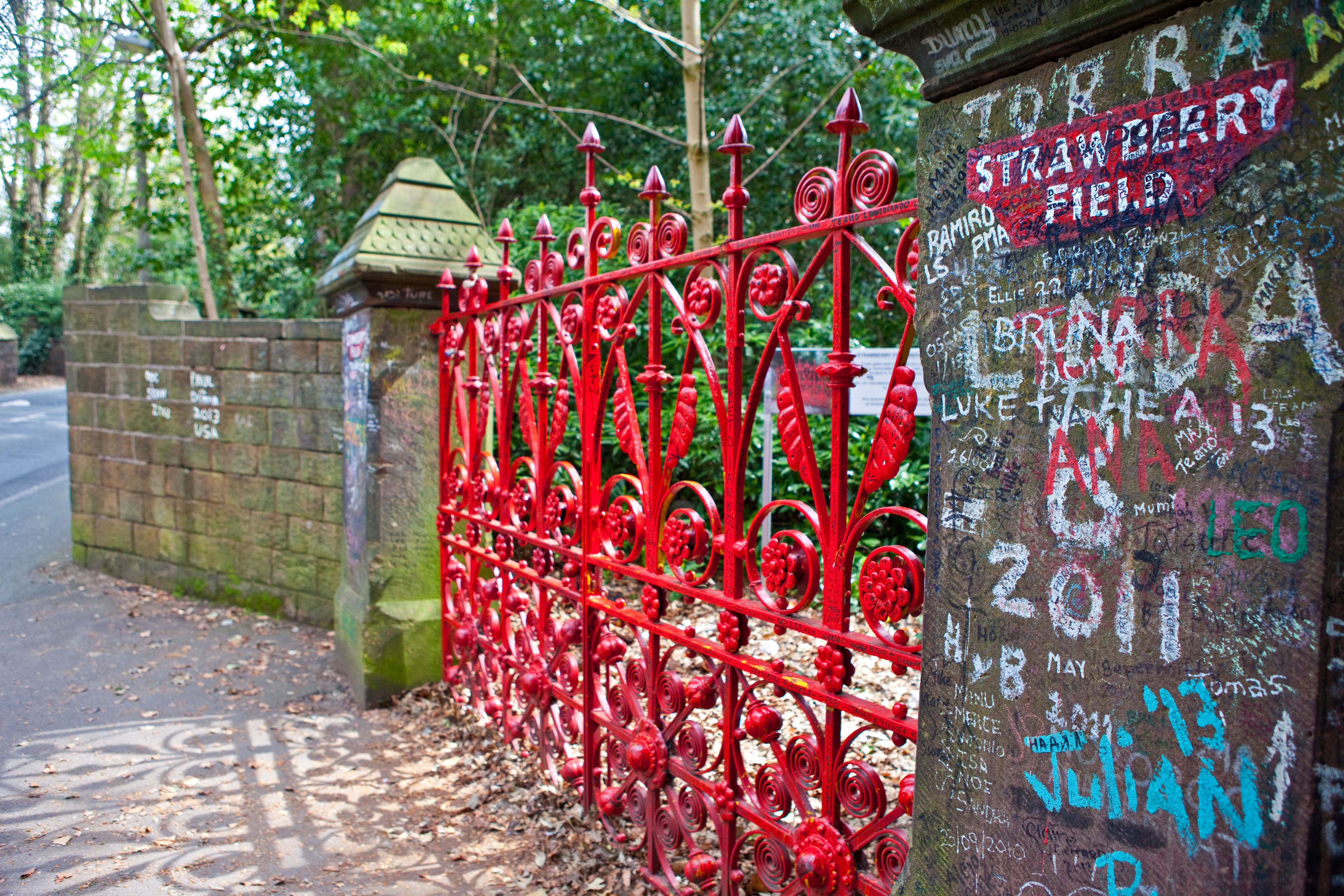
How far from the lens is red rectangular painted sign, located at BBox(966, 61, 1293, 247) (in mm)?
1147

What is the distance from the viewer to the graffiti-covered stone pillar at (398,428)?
4.43m

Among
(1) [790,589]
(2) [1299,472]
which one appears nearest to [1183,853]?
(2) [1299,472]

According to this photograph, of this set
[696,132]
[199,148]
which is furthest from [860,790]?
[199,148]

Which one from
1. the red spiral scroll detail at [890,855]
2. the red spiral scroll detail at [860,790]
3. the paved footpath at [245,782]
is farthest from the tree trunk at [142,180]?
the red spiral scroll detail at [890,855]

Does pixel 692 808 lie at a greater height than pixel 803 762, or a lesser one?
lesser

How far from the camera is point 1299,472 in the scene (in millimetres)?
1104

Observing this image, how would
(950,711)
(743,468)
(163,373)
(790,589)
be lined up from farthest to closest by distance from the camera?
(163,373) → (743,468) → (790,589) → (950,711)

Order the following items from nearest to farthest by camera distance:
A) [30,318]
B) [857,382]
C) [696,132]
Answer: [857,382] → [696,132] → [30,318]

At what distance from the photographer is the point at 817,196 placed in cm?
204

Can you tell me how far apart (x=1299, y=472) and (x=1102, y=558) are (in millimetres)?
276

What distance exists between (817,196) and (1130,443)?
3.31ft

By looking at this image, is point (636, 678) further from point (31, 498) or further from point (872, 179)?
point (31, 498)

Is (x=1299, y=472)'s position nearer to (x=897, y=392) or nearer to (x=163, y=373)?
(x=897, y=392)

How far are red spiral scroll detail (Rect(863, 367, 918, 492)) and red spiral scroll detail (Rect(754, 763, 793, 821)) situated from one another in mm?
885
